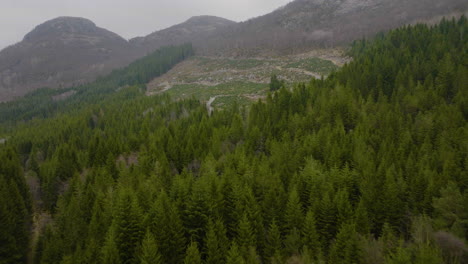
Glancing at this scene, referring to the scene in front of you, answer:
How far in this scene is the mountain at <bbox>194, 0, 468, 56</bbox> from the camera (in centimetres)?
12344

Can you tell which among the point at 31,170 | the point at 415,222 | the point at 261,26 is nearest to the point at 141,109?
the point at 31,170

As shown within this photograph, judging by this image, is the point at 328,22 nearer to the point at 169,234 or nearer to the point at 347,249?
the point at 347,249

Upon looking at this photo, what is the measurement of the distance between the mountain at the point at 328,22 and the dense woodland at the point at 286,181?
185 ft

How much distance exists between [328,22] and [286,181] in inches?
5450

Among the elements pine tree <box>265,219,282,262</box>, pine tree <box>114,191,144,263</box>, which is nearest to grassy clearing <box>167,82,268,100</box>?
pine tree <box>114,191,144,263</box>

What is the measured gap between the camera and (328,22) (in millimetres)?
153750

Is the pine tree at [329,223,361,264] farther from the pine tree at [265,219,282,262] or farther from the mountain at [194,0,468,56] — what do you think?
the mountain at [194,0,468,56]

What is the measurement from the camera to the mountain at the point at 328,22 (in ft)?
405

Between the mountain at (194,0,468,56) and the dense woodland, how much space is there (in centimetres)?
5648

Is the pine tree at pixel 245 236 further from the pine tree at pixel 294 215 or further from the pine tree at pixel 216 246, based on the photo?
the pine tree at pixel 294 215

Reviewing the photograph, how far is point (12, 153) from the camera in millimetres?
60188

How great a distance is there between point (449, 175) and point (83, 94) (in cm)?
15525

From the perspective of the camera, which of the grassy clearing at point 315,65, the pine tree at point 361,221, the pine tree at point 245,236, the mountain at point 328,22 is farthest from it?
the mountain at point 328,22

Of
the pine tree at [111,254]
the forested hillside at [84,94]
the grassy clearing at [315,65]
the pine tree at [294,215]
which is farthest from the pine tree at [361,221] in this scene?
the forested hillside at [84,94]
